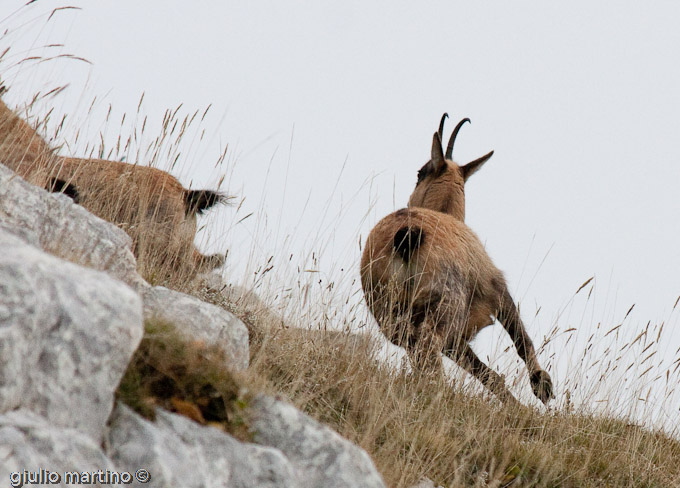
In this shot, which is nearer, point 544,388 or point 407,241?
point 407,241

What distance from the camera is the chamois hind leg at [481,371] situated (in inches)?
203

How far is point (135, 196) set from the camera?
208 inches

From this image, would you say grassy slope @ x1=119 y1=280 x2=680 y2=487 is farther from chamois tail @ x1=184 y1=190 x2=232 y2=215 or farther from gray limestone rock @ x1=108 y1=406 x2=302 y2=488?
chamois tail @ x1=184 y1=190 x2=232 y2=215

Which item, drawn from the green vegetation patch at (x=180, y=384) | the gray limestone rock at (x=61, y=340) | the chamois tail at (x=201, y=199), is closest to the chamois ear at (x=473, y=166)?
the chamois tail at (x=201, y=199)

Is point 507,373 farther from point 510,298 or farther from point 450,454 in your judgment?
point 450,454

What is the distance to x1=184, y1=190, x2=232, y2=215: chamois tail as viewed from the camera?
221 inches

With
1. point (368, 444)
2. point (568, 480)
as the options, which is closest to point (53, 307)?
point (368, 444)

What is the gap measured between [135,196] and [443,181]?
3.22m

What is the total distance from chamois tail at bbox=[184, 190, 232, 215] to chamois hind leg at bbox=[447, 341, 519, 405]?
218 cm

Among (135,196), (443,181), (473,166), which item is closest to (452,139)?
(473,166)

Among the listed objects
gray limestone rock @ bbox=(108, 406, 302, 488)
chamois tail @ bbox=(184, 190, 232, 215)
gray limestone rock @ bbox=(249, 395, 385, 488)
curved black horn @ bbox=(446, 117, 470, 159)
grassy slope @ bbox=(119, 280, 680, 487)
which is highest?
curved black horn @ bbox=(446, 117, 470, 159)

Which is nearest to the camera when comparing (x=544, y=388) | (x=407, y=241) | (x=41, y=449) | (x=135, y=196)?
(x=41, y=449)

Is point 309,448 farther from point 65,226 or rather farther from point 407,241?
point 407,241

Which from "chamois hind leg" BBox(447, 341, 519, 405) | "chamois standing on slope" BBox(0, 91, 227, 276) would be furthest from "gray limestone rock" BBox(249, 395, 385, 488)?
"chamois hind leg" BBox(447, 341, 519, 405)
